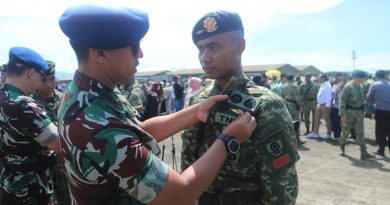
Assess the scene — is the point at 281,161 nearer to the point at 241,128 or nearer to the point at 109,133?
the point at 241,128

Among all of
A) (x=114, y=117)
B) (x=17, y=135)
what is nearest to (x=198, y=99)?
(x=114, y=117)

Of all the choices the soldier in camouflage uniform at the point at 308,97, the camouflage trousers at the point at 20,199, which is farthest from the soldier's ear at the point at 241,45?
the soldier in camouflage uniform at the point at 308,97

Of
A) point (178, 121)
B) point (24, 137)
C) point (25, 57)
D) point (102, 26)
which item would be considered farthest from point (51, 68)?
point (102, 26)

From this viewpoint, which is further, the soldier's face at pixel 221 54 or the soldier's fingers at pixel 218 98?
the soldier's face at pixel 221 54

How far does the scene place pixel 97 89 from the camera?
1.51 m

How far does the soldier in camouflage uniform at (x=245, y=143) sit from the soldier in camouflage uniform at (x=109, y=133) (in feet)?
1.64

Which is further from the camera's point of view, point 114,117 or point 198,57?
point 198,57

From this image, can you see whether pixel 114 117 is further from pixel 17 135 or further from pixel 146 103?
pixel 146 103

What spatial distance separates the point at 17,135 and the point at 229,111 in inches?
72.7

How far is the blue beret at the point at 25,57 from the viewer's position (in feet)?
9.90

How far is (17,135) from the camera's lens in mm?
2859

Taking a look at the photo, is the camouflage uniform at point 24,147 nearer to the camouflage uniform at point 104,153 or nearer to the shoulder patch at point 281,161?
the camouflage uniform at point 104,153

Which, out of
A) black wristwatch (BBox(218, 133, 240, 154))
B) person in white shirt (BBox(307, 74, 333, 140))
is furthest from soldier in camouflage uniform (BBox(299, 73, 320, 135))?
black wristwatch (BBox(218, 133, 240, 154))

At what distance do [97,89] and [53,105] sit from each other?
275cm
